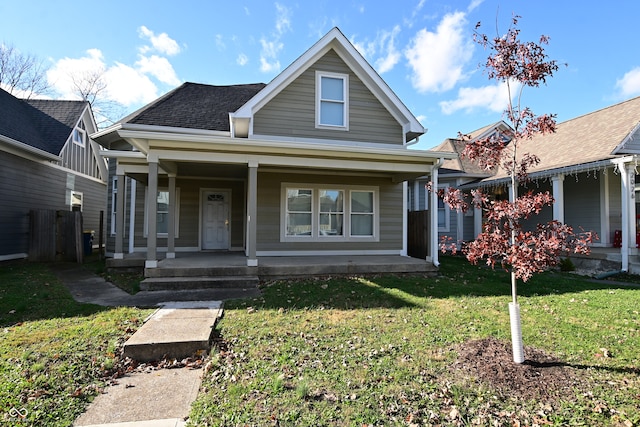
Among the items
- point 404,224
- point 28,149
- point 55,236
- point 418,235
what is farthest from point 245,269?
point 28,149

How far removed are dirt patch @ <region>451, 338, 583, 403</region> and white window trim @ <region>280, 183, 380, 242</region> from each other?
6.50 meters

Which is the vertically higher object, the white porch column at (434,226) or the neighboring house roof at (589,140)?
the neighboring house roof at (589,140)

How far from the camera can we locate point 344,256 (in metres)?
9.95

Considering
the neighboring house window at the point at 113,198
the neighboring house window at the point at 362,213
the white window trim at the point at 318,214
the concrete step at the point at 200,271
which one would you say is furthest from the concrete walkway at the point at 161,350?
the neighboring house window at the point at 113,198

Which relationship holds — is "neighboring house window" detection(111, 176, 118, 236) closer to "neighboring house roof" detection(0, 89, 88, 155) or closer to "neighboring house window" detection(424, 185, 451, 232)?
"neighboring house roof" detection(0, 89, 88, 155)

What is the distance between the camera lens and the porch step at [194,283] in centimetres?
681

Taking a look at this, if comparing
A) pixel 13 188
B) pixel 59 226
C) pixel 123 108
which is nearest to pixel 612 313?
pixel 59 226

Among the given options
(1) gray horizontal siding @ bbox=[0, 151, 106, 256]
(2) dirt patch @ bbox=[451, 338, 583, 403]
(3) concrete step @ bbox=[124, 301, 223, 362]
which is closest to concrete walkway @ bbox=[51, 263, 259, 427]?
(3) concrete step @ bbox=[124, 301, 223, 362]

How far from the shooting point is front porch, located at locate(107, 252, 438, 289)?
7.00 m

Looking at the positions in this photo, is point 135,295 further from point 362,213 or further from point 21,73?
point 21,73

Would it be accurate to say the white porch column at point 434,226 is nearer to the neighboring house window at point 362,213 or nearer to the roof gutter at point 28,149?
the neighboring house window at point 362,213

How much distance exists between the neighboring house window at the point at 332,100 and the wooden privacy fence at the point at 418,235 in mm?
3554

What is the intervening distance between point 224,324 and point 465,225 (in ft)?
39.1

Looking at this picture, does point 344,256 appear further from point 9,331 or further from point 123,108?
point 123,108
